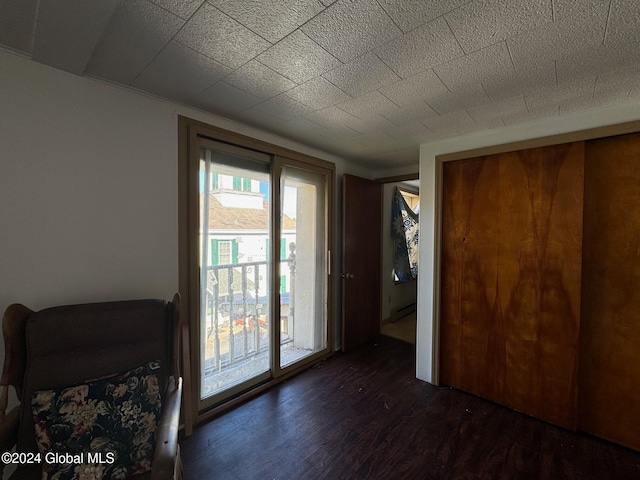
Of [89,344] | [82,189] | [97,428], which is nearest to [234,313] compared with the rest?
[89,344]

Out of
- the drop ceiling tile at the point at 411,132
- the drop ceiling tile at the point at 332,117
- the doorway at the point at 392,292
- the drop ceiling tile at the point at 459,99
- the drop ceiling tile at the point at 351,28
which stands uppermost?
the drop ceiling tile at the point at 332,117

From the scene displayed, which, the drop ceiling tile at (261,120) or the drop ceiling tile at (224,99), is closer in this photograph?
the drop ceiling tile at (224,99)

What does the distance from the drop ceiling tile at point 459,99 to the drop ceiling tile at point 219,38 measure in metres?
1.09

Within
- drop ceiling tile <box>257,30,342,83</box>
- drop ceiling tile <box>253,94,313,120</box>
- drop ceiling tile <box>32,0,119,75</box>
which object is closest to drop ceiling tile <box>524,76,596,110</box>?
drop ceiling tile <box>257,30,342,83</box>

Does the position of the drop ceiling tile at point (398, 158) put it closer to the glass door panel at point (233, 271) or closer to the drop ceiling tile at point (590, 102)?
the drop ceiling tile at point (590, 102)

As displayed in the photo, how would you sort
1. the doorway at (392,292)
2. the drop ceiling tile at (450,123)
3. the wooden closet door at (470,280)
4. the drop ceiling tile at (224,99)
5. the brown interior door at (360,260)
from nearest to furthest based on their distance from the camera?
the drop ceiling tile at (224,99) → the drop ceiling tile at (450,123) → the wooden closet door at (470,280) → the brown interior door at (360,260) → the doorway at (392,292)

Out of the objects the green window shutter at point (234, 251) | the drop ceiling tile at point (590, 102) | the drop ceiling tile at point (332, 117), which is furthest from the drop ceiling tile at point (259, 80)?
the drop ceiling tile at point (590, 102)

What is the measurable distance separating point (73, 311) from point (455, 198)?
2724 millimetres

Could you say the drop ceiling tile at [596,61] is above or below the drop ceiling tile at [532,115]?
below

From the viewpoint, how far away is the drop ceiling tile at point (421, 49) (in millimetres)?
1101

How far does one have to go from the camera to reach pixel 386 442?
176 centimetres

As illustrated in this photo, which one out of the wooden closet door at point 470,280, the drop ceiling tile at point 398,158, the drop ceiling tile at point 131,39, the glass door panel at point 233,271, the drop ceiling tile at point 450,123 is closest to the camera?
the drop ceiling tile at point 131,39

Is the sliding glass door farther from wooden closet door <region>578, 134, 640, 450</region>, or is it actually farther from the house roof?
wooden closet door <region>578, 134, 640, 450</region>

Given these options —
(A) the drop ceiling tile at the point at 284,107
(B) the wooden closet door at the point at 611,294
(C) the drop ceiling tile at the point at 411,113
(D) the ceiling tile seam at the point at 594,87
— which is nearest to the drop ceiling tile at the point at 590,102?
(D) the ceiling tile seam at the point at 594,87
